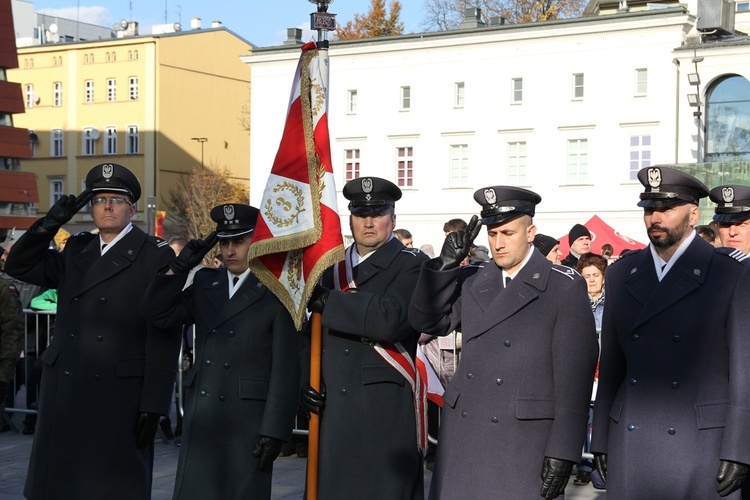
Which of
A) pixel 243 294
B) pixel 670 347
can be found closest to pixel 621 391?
pixel 670 347

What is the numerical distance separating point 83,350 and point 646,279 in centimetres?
342

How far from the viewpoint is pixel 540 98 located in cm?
4962

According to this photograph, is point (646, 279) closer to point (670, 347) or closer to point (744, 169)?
point (670, 347)

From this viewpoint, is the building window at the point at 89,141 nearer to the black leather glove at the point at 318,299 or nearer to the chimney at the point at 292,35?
the chimney at the point at 292,35

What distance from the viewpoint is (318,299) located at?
6.27 metres

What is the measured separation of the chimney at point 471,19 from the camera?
5162 cm

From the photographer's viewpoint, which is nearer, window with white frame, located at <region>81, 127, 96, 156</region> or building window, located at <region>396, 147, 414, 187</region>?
building window, located at <region>396, 147, 414, 187</region>

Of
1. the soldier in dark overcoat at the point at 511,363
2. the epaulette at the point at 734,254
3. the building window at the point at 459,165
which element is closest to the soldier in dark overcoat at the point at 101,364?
the soldier in dark overcoat at the point at 511,363

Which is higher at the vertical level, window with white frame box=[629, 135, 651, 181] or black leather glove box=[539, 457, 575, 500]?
window with white frame box=[629, 135, 651, 181]

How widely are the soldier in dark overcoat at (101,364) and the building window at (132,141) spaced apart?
60.2 m

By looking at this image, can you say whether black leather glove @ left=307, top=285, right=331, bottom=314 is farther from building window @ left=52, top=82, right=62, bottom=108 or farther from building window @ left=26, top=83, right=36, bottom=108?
building window @ left=26, top=83, right=36, bottom=108

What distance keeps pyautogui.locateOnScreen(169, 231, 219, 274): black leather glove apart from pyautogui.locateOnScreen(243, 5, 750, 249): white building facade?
40649mm

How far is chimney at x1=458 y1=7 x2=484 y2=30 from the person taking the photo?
51625 millimetres

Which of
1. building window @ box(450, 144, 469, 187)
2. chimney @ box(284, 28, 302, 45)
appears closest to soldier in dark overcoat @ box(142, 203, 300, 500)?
building window @ box(450, 144, 469, 187)
